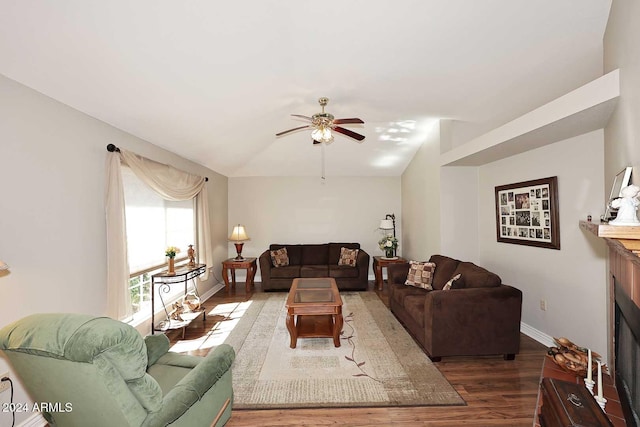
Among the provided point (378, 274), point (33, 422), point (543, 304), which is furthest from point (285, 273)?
point (543, 304)

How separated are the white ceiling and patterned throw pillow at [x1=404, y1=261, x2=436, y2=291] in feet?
6.97

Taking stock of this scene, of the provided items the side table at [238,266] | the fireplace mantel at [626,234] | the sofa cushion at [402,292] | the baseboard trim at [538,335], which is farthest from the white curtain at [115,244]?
the baseboard trim at [538,335]

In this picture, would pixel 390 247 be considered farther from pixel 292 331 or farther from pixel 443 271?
pixel 292 331

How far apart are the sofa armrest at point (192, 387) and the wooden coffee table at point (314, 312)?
51.1 inches

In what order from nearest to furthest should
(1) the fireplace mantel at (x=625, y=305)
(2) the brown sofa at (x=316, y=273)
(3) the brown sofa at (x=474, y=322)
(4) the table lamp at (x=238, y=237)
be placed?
(1) the fireplace mantel at (x=625, y=305)
(3) the brown sofa at (x=474, y=322)
(2) the brown sofa at (x=316, y=273)
(4) the table lamp at (x=238, y=237)

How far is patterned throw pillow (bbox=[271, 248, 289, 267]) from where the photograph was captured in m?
5.93

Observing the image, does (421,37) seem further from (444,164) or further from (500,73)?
(444,164)

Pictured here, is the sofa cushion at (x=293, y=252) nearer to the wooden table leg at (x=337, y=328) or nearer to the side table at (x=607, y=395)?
the wooden table leg at (x=337, y=328)

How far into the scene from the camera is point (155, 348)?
213cm

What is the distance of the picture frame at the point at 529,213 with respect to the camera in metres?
3.20

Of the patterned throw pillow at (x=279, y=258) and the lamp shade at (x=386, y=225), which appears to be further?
the lamp shade at (x=386, y=225)

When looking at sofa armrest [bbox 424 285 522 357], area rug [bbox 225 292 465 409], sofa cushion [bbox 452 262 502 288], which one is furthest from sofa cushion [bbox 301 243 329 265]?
sofa armrest [bbox 424 285 522 357]

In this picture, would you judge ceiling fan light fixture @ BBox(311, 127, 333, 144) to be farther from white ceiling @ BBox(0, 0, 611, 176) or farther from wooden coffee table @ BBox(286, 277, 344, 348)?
wooden coffee table @ BBox(286, 277, 344, 348)

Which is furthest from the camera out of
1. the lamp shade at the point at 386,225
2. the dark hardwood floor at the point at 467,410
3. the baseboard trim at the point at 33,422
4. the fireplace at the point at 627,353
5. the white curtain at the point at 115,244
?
the lamp shade at the point at 386,225
